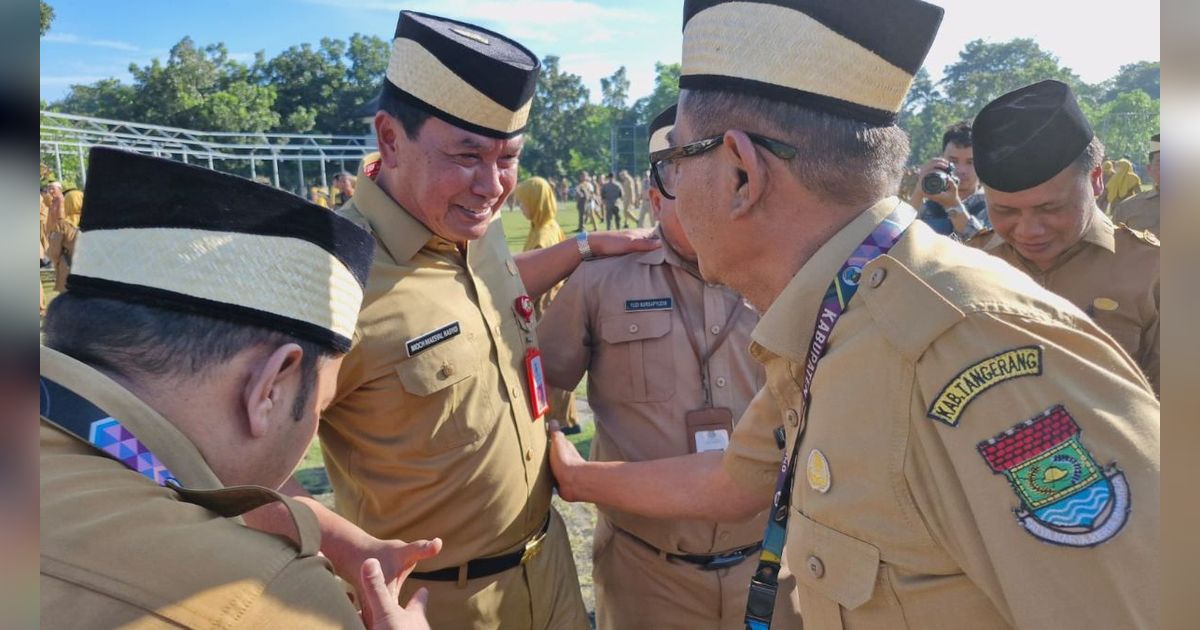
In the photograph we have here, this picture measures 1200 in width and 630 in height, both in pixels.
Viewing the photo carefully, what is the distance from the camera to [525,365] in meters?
2.96

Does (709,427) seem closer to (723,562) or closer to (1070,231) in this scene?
(723,562)

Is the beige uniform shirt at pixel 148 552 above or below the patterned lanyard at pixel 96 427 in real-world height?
below

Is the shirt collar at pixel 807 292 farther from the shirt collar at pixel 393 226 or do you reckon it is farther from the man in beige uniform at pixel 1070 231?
the man in beige uniform at pixel 1070 231

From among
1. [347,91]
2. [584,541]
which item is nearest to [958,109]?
[347,91]

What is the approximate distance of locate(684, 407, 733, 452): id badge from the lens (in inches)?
121

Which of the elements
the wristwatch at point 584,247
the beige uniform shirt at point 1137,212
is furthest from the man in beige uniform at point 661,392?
the beige uniform shirt at point 1137,212

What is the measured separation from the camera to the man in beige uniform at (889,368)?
1.11m

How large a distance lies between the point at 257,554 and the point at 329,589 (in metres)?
0.14

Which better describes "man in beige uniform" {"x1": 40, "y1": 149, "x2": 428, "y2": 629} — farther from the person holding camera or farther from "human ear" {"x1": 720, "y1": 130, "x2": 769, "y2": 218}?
the person holding camera

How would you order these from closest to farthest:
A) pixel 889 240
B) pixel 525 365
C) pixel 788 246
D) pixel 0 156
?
pixel 0 156 → pixel 889 240 → pixel 788 246 → pixel 525 365

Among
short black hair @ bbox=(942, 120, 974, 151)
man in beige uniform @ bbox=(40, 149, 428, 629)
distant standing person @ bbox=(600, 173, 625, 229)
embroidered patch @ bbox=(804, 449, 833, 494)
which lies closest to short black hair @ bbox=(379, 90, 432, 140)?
man in beige uniform @ bbox=(40, 149, 428, 629)

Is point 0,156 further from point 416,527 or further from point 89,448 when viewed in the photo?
point 416,527

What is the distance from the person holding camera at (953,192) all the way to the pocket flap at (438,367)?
3.75 m

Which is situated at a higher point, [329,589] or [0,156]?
[0,156]
